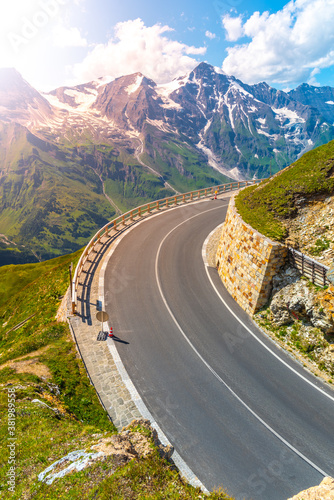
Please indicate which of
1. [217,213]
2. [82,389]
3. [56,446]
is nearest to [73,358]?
[82,389]

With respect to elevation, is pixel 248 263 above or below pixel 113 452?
above

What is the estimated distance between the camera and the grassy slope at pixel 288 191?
18172mm

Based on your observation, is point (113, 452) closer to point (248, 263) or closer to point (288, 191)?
point (248, 263)

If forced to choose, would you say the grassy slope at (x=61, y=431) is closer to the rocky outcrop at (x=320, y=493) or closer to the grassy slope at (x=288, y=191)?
the rocky outcrop at (x=320, y=493)

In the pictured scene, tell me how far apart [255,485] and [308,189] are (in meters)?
17.2

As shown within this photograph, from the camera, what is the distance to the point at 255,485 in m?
8.98

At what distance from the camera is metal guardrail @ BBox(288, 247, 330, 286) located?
14.4 m

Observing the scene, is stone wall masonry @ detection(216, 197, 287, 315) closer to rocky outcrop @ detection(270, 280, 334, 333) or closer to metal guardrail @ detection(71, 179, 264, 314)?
rocky outcrop @ detection(270, 280, 334, 333)

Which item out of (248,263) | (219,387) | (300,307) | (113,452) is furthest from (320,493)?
(248,263)

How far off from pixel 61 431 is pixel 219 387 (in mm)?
7447

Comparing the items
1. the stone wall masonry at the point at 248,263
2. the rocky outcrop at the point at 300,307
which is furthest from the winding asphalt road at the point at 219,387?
the rocky outcrop at the point at 300,307

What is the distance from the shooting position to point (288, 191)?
19656 millimetres

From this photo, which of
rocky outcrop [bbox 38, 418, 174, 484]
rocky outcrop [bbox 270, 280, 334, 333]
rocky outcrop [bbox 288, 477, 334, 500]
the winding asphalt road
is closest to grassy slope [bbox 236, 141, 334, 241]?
rocky outcrop [bbox 270, 280, 334, 333]

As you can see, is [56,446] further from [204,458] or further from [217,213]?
[217,213]
